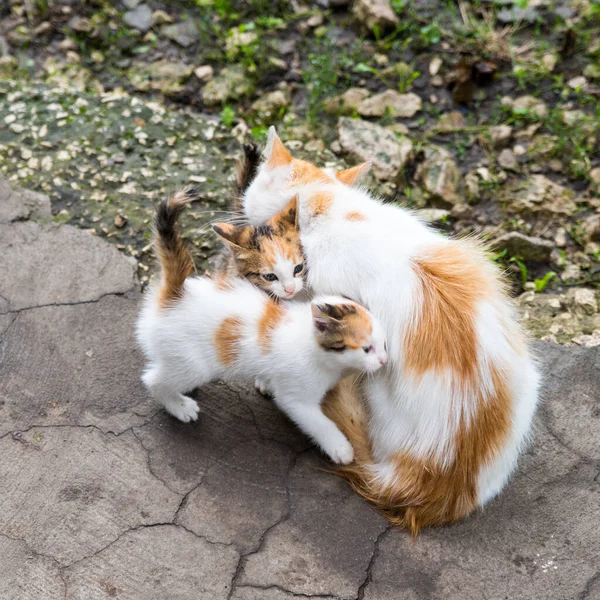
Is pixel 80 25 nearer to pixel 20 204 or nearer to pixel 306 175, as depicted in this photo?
pixel 20 204

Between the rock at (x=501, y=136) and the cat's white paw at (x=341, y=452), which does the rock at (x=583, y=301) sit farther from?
the cat's white paw at (x=341, y=452)

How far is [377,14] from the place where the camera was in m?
5.56

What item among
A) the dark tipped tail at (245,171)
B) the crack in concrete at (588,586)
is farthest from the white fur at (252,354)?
the crack in concrete at (588,586)

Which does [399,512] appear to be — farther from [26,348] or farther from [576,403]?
[26,348]

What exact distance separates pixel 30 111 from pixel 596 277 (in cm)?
358

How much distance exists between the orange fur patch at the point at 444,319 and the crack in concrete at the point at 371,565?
25.1 inches

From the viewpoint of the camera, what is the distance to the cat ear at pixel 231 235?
119 inches

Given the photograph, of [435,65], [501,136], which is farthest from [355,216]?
[435,65]

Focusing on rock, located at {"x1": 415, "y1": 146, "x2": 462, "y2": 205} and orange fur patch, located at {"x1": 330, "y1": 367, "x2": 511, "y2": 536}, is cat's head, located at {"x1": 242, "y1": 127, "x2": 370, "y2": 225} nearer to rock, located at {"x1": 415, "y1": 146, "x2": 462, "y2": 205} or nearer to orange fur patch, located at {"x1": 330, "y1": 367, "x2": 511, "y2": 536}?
orange fur patch, located at {"x1": 330, "y1": 367, "x2": 511, "y2": 536}

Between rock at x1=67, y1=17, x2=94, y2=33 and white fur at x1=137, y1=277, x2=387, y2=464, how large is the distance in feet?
12.1

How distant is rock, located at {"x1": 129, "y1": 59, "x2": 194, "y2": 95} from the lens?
5.43 m

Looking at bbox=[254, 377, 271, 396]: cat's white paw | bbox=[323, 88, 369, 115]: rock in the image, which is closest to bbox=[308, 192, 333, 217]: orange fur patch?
bbox=[254, 377, 271, 396]: cat's white paw

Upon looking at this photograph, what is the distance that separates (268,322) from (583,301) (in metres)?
2.03

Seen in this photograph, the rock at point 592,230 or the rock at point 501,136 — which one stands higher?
the rock at point 501,136
